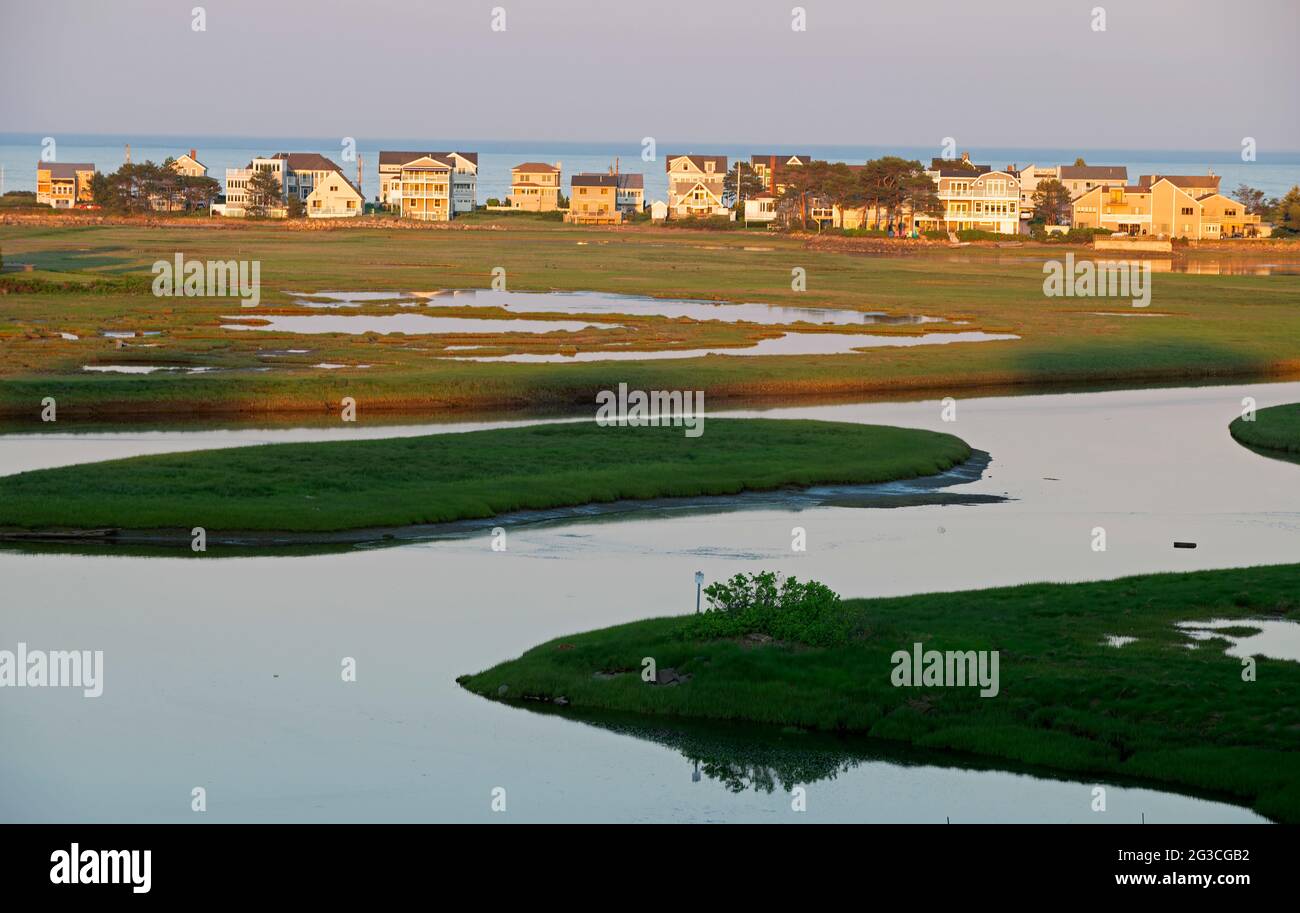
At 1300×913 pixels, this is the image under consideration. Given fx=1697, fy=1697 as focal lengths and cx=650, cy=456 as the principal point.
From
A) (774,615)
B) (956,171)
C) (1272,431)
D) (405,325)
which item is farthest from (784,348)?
(956,171)

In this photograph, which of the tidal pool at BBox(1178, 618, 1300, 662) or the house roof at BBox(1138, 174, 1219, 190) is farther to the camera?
Answer: the house roof at BBox(1138, 174, 1219, 190)

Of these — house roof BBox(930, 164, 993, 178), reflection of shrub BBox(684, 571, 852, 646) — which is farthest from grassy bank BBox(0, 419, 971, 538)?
house roof BBox(930, 164, 993, 178)

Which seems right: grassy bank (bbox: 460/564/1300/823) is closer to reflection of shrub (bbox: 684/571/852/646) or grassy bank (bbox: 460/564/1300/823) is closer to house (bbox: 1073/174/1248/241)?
reflection of shrub (bbox: 684/571/852/646)

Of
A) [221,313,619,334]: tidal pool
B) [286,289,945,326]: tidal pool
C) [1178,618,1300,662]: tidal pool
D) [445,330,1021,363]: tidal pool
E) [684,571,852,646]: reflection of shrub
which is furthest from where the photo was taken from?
[286,289,945,326]: tidal pool

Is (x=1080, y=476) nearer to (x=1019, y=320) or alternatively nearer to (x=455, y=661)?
(x=455, y=661)

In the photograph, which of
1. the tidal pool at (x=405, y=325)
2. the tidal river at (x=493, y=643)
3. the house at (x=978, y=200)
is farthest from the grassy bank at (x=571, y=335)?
the house at (x=978, y=200)

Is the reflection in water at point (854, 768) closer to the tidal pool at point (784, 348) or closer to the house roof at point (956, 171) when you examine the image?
the tidal pool at point (784, 348)
